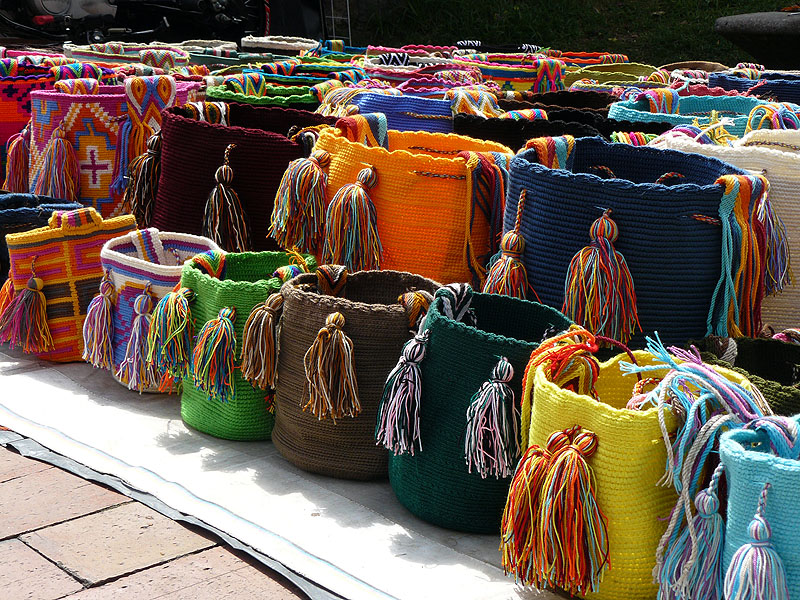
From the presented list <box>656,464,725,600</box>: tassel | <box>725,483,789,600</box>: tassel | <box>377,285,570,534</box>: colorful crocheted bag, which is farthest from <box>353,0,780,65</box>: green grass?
<box>725,483,789,600</box>: tassel

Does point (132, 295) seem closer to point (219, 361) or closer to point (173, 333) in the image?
point (173, 333)

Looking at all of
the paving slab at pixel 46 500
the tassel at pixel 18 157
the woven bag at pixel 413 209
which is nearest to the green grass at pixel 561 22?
the tassel at pixel 18 157


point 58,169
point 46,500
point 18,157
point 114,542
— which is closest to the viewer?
point 114,542

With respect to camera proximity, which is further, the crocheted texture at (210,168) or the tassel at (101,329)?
the crocheted texture at (210,168)

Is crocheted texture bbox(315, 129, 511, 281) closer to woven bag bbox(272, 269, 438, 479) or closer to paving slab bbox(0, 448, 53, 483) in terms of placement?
woven bag bbox(272, 269, 438, 479)

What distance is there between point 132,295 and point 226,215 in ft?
1.30

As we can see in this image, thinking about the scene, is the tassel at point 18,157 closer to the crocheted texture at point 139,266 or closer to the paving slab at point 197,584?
the crocheted texture at point 139,266

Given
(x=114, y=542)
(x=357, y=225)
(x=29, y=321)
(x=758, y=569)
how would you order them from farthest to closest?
(x=29, y=321) → (x=357, y=225) → (x=114, y=542) → (x=758, y=569)

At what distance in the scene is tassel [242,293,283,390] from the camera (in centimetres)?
233

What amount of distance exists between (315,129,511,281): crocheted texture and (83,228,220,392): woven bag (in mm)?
467

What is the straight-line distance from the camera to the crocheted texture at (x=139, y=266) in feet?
8.90

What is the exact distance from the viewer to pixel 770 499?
1503 millimetres

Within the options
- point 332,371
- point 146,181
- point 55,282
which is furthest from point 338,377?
point 146,181

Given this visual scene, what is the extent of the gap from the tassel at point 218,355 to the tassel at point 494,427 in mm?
707
